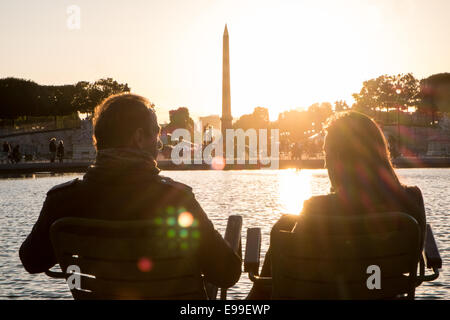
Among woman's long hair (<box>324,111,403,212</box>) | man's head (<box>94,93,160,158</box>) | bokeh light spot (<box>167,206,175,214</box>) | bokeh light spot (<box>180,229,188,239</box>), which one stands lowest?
bokeh light spot (<box>180,229,188,239</box>)

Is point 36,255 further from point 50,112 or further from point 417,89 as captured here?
point 417,89

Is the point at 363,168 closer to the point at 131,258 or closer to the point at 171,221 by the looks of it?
the point at 171,221

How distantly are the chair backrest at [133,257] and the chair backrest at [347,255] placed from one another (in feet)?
1.48

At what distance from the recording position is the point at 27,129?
316ft

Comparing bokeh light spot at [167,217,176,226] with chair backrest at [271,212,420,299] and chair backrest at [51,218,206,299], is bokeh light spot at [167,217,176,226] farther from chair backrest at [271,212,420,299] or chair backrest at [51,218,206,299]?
chair backrest at [271,212,420,299]

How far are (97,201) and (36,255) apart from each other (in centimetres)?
42

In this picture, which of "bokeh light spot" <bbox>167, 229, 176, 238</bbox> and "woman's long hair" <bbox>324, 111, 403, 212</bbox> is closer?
"bokeh light spot" <bbox>167, 229, 176, 238</bbox>

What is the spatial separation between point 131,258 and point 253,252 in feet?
3.55

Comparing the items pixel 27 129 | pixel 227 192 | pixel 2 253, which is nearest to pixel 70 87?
pixel 27 129

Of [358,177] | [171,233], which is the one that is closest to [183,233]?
[171,233]

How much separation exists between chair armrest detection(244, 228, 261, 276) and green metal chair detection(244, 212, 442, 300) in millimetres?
505

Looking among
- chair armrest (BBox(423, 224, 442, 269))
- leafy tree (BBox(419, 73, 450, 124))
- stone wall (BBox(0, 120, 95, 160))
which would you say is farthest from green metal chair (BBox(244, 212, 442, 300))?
leafy tree (BBox(419, 73, 450, 124))

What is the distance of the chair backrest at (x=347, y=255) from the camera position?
305cm

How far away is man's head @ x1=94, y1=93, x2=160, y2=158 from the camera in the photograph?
303 cm
